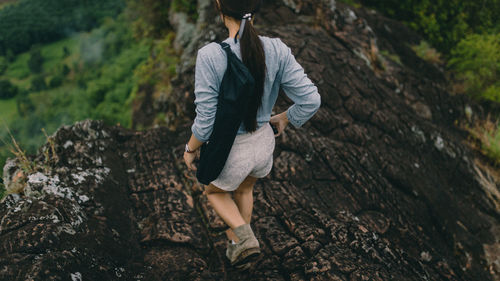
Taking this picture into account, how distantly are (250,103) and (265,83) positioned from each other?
0.20 meters

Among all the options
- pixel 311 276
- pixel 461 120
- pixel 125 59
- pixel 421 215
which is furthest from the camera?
pixel 125 59

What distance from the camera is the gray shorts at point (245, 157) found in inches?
99.7

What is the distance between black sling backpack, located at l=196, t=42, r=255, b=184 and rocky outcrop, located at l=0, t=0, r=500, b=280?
1.34m

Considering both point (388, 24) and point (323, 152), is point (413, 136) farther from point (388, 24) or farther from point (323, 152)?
point (388, 24)

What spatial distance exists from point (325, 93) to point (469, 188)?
3.05m

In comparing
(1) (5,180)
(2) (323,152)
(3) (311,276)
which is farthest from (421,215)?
(1) (5,180)

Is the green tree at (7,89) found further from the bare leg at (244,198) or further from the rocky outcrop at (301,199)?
the bare leg at (244,198)

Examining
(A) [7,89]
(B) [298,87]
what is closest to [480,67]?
(B) [298,87]

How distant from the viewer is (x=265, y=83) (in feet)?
7.78

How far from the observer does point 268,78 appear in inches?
92.4

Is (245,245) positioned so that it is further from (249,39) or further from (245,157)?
(249,39)

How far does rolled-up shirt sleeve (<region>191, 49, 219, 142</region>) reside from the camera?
2.11m

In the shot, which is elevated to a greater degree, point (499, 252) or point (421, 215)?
point (421, 215)

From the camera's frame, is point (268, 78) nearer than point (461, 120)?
Yes
